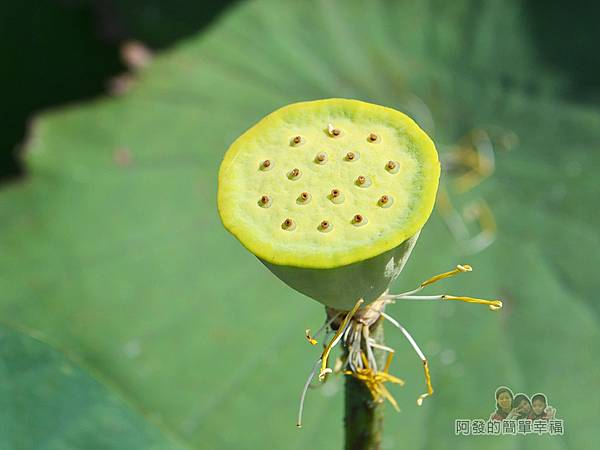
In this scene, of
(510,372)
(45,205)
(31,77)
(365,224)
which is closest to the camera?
(365,224)

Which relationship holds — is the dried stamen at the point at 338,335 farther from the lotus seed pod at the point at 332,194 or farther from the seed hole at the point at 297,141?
the seed hole at the point at 297,141

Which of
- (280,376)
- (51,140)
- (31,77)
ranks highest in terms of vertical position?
(31,77)

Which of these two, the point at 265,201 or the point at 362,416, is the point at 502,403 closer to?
the point at 362,416

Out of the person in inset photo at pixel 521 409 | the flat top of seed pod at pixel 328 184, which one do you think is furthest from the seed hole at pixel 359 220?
the person in inset photo at pixel 521 409

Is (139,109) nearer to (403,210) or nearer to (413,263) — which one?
(413,263)

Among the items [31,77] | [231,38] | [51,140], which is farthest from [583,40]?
[31,77]

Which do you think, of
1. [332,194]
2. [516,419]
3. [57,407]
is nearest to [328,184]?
[332,194]

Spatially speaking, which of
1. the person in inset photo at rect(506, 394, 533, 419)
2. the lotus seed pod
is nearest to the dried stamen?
the lotus seed pod
